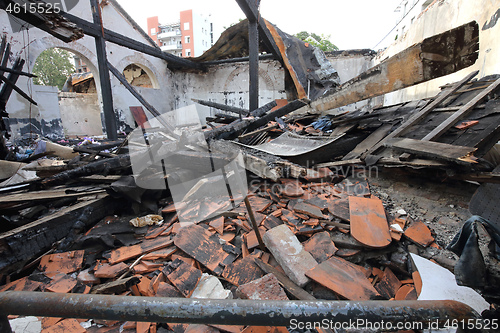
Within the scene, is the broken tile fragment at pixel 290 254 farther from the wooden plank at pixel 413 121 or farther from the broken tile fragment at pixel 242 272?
the wooden plank at pixel 413 121

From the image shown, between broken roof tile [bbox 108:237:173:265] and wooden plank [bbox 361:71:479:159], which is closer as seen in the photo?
broken roof tile [bbox 108:237:173:265]

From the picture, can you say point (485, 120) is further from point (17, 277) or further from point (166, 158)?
point (17, 277)

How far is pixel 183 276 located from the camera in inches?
74.2

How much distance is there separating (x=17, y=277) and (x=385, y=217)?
3720mm

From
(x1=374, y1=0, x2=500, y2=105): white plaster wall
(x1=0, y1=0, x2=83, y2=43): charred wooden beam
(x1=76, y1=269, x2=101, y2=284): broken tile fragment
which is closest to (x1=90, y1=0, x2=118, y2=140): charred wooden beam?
(x1=0, y1=0, x2=83, y2=43): charred wooden beam

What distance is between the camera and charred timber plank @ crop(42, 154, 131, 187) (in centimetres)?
321

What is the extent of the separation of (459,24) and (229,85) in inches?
373

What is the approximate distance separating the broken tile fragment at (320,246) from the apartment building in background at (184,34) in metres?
45.8

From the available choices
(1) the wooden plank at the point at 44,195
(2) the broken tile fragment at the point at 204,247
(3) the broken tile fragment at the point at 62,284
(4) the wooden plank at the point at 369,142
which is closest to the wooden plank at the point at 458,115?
(4) the wooden plank at the point at 369,142

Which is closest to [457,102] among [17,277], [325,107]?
[325,107]

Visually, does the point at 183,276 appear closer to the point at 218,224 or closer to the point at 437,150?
the point at 218,224

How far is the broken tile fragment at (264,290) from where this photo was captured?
1.59 metres

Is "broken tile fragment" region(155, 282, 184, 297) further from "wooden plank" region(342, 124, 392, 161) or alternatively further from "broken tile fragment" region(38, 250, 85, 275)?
"wooden plank" region(342, 124, 392, 161)

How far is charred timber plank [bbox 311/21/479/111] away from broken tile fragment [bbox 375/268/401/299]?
2945mm
